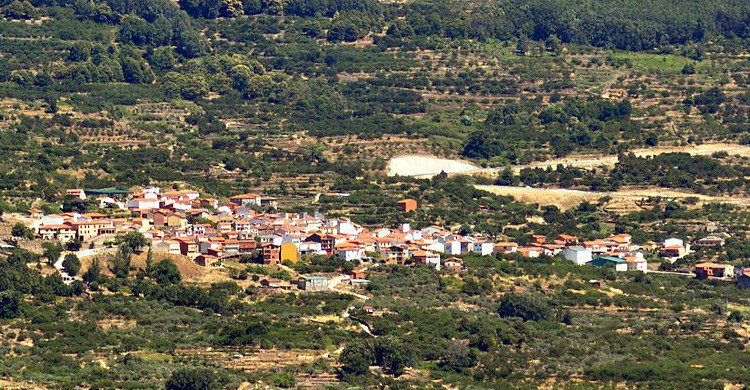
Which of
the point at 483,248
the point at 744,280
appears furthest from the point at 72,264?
the point at 744,280

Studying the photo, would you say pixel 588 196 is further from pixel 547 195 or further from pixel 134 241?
pixel 134 241

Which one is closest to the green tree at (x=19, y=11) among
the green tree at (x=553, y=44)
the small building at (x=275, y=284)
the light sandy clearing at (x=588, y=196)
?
the green tree at (x=553, y=44)

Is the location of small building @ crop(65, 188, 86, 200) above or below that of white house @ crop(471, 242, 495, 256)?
above

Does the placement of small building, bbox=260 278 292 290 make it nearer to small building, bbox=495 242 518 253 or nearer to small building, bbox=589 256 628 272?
small building, bbox=495 242 518 253

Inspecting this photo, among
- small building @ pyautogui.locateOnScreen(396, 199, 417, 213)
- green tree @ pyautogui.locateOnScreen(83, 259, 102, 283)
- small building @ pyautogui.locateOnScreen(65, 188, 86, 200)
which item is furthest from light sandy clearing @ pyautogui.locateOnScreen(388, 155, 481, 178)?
green tree @ pyautogui.locateOnScreen(83, 259, 102, 283)

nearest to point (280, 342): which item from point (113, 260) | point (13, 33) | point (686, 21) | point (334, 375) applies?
point (334, 375)
